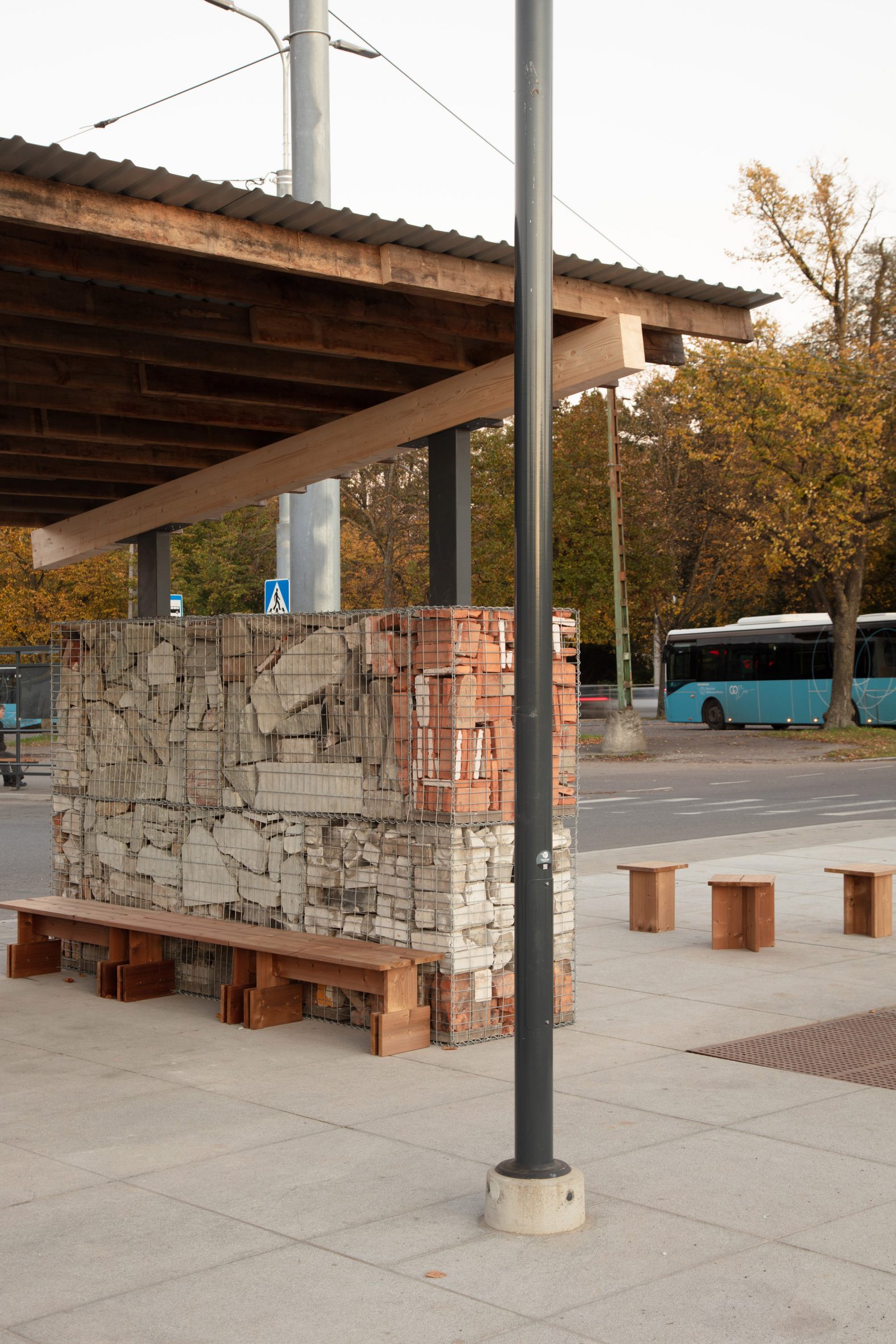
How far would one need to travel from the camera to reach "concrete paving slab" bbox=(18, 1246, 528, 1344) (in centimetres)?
367

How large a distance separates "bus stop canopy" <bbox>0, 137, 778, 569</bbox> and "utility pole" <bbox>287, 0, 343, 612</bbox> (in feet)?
8.07

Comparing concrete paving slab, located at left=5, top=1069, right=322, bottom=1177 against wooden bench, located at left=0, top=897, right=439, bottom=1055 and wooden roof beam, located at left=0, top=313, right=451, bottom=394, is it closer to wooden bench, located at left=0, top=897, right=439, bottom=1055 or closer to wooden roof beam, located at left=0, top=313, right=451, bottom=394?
wooden bench, located at left=0, top=897, right=439, bottom=1055

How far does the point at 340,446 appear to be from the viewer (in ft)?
28.4

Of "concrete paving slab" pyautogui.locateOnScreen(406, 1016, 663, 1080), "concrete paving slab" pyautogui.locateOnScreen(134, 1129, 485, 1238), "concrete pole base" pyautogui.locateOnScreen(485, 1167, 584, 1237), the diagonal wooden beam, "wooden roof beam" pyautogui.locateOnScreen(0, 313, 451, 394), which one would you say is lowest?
"concrete paving slab" pyautogui.locateOnScreen(406, 1016, 663, 1080)

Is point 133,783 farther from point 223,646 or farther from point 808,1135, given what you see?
point 808,1135

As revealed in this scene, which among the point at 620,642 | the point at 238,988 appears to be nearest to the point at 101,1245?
the point at 238,988

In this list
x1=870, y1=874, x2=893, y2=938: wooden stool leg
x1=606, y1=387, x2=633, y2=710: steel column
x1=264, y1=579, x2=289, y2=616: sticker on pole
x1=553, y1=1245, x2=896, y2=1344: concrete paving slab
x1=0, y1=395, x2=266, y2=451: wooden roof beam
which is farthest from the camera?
x1=606, y1=387, x2=633, y2=710: steel column

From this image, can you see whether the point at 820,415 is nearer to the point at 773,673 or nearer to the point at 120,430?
the point at 773,673

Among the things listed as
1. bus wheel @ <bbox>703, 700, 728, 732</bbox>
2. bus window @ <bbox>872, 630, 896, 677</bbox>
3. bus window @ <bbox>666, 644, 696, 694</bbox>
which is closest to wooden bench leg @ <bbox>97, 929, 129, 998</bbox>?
bus window @ <bbox>872, 630, 896, 677</bbox>

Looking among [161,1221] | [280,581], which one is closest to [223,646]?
[161,1221]

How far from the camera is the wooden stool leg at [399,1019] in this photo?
663cm

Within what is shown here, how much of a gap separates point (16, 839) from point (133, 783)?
28.8ft

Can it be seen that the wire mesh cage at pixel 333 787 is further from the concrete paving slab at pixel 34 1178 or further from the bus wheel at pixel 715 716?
the bus wheel at pixel 715 716

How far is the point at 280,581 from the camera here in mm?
14336
